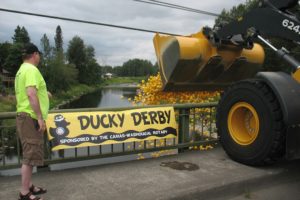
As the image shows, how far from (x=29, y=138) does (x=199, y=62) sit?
298 centimetres

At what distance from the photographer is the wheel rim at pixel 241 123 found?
5789mm

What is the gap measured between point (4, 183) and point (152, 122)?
8.51 ft

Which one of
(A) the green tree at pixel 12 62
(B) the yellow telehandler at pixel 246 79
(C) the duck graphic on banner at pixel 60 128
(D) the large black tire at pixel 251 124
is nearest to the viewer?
(B) the yellow telehandler at pixel 246 79

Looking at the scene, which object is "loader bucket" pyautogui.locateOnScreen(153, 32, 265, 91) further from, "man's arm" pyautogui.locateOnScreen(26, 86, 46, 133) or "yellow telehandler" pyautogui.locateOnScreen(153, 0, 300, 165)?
"man's arm" pyautogui.locateOnScreen(26, 86, 46, 133)

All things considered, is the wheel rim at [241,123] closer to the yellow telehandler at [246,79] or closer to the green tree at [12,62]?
the yellow telehandler at [246,79]

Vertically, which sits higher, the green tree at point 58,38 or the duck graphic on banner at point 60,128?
the green tree at point 58,38

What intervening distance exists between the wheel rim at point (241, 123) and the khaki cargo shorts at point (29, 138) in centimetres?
315

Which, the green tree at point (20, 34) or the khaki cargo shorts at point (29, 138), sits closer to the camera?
the khaki cargo shorts at point (29, 138)

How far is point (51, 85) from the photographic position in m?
76.5

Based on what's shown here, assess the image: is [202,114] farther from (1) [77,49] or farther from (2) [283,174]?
(1) [77,49]

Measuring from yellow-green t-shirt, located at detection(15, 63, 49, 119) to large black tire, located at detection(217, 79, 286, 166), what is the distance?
3.04 meters

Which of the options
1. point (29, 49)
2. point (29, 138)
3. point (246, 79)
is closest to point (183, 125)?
point (246, 79)

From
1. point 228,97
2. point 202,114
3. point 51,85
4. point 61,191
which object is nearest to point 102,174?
point 61,191

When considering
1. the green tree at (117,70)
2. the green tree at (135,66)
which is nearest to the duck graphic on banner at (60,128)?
the green tree at (135,66)
